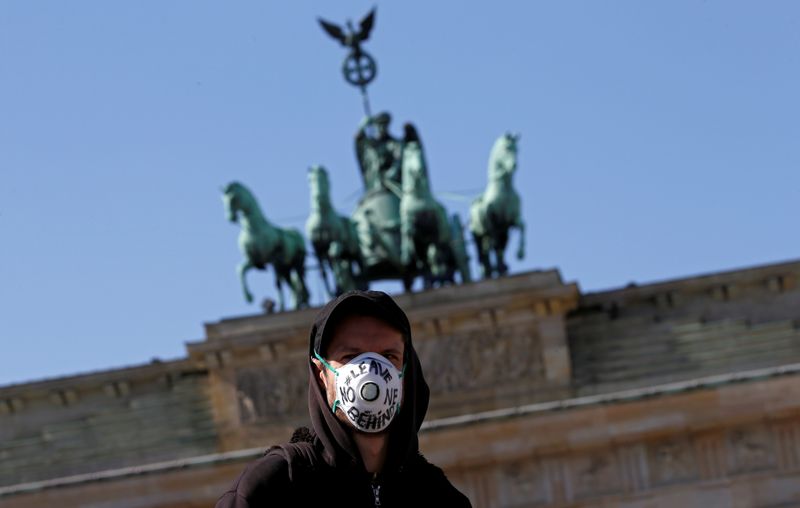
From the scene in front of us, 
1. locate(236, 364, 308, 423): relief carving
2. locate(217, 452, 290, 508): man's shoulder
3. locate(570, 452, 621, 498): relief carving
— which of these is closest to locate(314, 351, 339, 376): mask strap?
locate(217, 452, 290, 508): man's shoulder

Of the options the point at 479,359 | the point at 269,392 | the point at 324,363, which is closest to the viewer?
the point at 324,363

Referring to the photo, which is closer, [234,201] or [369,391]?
[369,391]

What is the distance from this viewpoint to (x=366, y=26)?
3528 cm

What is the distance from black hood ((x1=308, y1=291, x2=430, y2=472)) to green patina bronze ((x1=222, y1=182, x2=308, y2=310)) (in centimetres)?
2559

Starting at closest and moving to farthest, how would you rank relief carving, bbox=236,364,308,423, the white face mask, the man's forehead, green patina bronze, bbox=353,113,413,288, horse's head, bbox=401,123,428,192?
1. the white face mask
2. the man's forehead
3. relief carving, bbox=236,364,308,423
4. horse's head, bbox=401,123,428,192
5. green patina bronze, bbox=353,113,413,288

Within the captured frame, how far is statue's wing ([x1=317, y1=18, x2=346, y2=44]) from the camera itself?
35.2 metres

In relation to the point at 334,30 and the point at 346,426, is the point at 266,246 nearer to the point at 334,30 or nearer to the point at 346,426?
the point at 334,30

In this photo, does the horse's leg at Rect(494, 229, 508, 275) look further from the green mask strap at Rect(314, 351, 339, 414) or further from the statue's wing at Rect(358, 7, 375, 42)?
the green mask strap at Rect(314, 351, 339, 414)

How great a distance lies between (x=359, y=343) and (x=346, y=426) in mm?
186

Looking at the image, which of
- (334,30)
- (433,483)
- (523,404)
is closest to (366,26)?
(334,30)

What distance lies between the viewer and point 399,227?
1249 inches

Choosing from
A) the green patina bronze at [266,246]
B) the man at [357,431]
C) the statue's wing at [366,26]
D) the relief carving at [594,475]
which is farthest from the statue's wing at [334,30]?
the man at [357,431]

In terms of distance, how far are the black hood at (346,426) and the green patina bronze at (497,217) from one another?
82.9 ft

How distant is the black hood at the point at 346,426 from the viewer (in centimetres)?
462
